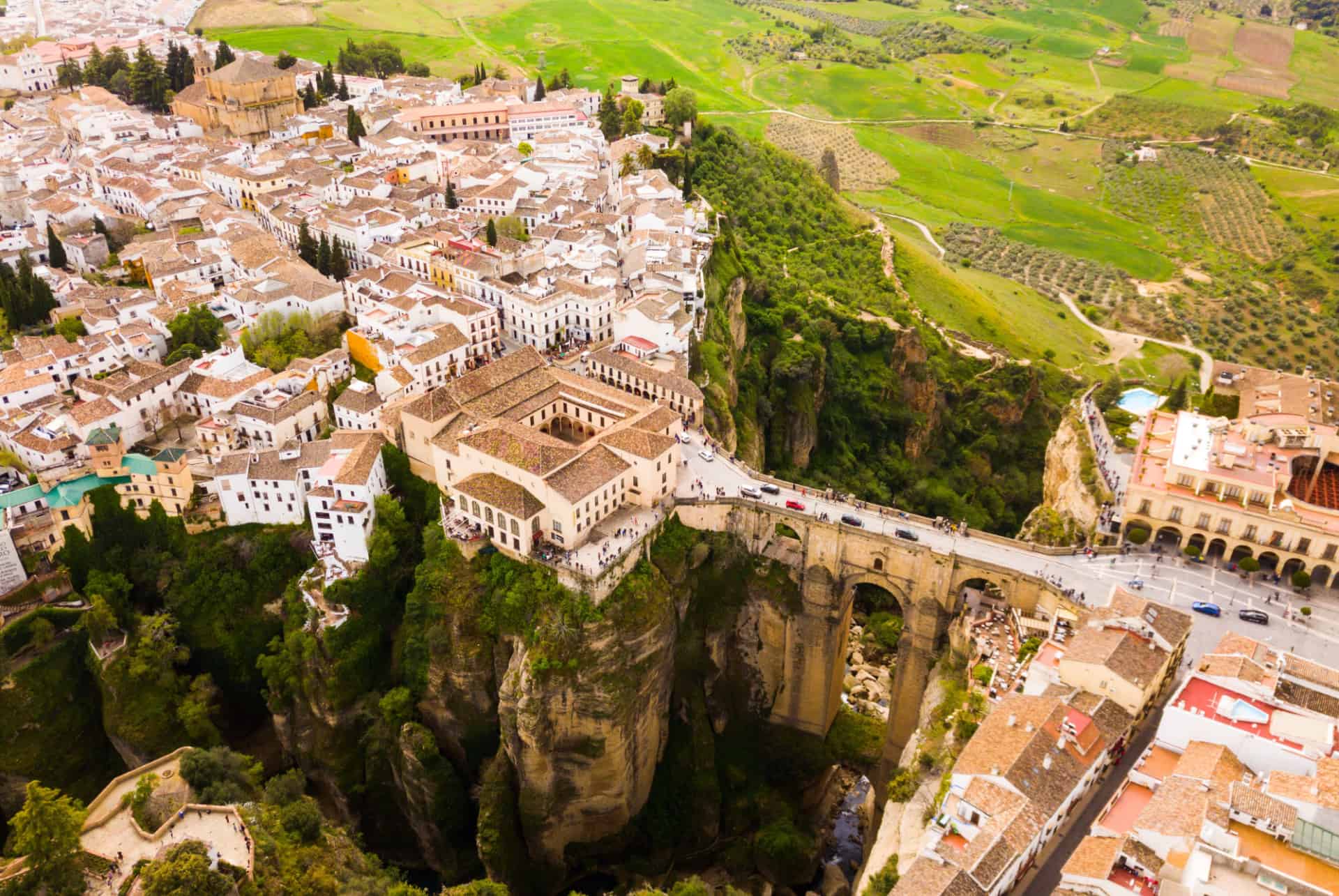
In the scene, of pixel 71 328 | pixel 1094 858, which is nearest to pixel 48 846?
pixel 1094 858

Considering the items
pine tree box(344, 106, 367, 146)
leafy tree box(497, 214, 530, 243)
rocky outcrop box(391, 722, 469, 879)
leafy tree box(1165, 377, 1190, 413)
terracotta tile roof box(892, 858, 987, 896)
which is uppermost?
pine tree box(344, 106, 367, 146)

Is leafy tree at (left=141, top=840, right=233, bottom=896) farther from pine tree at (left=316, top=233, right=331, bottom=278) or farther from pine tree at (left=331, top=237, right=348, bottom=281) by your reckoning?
pine tree at (left=331, top=237, right=348, bottom=281)

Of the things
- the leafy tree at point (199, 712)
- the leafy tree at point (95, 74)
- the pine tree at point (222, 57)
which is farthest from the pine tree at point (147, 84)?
the leafy tree at point (199, 712)

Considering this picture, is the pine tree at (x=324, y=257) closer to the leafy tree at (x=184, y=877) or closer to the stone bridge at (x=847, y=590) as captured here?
the stone bridge at (x=847, y=590)

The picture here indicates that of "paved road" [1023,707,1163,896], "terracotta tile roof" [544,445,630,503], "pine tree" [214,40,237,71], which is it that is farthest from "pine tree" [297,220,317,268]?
"paved road" [1023,707,1163,896]

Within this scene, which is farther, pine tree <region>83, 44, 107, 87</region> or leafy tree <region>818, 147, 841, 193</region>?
leafy tree <region>818, 147, 841, 193</region>

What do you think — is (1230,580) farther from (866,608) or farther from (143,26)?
(143,26)

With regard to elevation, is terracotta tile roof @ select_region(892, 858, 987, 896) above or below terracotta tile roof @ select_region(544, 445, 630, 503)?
below

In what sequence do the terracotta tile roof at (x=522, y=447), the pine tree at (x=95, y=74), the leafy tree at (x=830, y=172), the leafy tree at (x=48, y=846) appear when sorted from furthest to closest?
the leafy tree at (x=830, y=172)
the pine tree at (x=95, y=74)
the terracotta tile roof at (x=522, y=447)
the leafy tree at (x=48, y=846)
